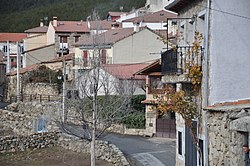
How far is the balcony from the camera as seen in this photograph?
12672mm

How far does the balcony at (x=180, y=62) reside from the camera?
12.7 m

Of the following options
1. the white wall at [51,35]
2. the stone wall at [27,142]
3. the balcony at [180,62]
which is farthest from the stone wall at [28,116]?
the white wall at [51,35]

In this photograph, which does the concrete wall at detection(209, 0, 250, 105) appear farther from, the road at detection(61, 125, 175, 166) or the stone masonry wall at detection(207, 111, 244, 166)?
the road at detection(61, 125, 175, 166)

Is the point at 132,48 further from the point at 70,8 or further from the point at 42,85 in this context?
the point at 70,8

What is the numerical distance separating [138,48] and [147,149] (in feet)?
69.4

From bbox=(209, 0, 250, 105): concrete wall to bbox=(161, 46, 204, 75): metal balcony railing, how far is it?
0.66m

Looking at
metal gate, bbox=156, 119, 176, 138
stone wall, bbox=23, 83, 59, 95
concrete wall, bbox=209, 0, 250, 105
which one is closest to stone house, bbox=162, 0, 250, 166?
concrete wall, bbox=209, 0, 250, 105

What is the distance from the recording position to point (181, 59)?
44.3 ft

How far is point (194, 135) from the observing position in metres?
13.0

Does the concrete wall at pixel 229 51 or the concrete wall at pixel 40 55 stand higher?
the concrete wall at pixel 40 55

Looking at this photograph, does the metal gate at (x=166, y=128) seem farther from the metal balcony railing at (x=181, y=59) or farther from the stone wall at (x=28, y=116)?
the metal balcony railing at (x=181, y=59)

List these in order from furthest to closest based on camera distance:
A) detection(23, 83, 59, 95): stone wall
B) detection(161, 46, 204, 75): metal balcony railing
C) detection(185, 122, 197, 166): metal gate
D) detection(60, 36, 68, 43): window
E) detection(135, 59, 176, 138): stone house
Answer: detection(60, 36, 68, 43): window
detection(23, 83, 59, 95): stone wall
detection(135, 59, 176, 138): stone house
detection(185, 122, 197, 166): metal gate
detection(161, 46, 204, 75): metal balcony railing

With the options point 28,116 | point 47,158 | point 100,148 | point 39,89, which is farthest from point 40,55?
point 100,148

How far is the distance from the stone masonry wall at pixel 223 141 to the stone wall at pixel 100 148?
961 centimetres
